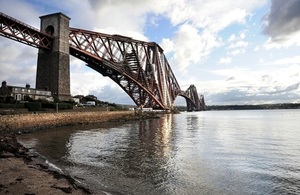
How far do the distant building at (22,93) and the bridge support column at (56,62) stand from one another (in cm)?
293

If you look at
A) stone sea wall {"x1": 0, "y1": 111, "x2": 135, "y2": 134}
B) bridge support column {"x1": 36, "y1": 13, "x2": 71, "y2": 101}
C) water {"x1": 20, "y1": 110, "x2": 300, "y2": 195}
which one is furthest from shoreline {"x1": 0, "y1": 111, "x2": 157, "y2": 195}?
bridge support column {"x1": 36, "y1": 13, "x2": 71, "y2": 101}

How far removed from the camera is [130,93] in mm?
97375

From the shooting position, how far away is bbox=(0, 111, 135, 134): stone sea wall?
104 feet

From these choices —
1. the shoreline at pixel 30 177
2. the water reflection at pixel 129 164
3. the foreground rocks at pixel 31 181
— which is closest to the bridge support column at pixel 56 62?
the water reflection at pixel 129 164

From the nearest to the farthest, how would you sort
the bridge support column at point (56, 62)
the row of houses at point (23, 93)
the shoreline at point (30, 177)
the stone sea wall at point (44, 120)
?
the shoreline at point (30, 177)
the stone sea wall at point (44, 120)
the row of houses at point (23, 93)
the bridge support column at point (56, 62)

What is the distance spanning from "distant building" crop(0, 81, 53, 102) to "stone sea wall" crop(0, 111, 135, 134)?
7.19 meters

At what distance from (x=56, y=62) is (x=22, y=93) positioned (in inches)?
351

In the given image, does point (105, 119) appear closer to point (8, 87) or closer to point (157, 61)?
point (8, 87)

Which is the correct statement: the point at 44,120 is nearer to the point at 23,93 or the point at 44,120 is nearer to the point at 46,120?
the point at 46,120

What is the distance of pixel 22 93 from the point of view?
5203cm

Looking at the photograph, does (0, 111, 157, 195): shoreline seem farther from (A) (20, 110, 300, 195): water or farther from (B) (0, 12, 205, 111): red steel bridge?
(B) (0, 12, 205, 111): red steel bridge

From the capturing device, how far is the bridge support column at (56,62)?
179ft

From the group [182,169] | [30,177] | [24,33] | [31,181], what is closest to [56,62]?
[24,33]

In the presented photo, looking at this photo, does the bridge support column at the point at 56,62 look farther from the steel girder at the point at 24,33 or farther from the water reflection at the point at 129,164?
the water reflection at the point at 129,164
